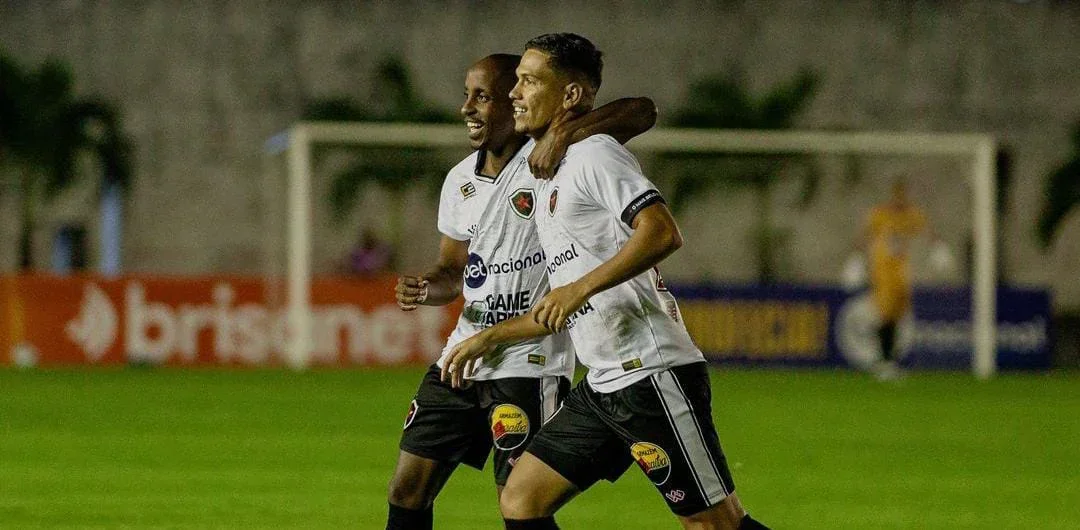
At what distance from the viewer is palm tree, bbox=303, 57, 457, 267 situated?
2073cm

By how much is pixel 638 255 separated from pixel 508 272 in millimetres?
1089

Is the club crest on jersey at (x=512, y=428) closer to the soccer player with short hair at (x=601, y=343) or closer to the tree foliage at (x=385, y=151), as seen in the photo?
the soccer player with short hair at (x=601, y=343)

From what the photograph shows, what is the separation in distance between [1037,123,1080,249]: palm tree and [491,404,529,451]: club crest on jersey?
2522 centimetres

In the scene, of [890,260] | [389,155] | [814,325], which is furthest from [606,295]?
[389,155]

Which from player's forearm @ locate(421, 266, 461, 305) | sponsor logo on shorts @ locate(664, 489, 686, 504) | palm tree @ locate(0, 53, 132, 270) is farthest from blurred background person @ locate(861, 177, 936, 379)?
palm tree @ locate(0, 53, 132, 270)

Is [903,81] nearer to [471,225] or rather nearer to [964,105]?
[964,105]

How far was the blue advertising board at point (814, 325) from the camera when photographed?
1969 cm

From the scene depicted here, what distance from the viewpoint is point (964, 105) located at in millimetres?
30312

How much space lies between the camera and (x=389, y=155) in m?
21.1

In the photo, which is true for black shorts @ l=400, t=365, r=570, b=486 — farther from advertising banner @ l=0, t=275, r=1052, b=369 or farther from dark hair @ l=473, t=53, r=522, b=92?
advertising banner @ l=0, t=275, r=1052, b=369

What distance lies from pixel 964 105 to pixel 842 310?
1174 cm

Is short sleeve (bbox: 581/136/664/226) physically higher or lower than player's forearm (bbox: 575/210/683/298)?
higher

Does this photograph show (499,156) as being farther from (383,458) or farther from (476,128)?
(383,458)

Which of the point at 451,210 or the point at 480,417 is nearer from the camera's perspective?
the point at 480,417
